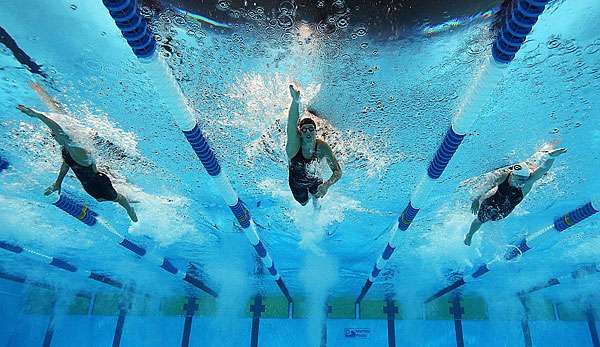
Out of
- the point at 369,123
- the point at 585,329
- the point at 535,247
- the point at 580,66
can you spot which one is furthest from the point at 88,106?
the point at 585,329

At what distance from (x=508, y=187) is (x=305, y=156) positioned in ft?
8.29

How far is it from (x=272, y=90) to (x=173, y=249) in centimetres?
578

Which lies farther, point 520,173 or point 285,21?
point 520,173

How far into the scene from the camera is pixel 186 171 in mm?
5371

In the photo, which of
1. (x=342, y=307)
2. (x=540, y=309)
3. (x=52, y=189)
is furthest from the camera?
(x=342, y=307)

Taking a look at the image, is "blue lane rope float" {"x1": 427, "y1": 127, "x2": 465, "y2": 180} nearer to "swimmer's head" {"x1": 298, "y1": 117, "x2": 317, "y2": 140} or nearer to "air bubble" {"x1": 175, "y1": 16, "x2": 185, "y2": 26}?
"swimmer's head" {"x1": 298, "y1": 117, "x2": 317, "y2": 140}

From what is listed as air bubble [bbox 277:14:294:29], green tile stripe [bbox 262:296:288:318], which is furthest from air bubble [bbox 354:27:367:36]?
green tile stripe [bbox 262:296:288:318]

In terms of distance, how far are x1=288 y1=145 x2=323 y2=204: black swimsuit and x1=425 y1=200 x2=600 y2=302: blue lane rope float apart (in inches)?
141

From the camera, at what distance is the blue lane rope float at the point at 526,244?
5586mm

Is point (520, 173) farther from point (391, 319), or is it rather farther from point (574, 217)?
point (391, 319)

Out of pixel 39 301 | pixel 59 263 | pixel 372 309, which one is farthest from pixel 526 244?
pixel 39 301

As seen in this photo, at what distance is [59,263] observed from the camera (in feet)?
31.0

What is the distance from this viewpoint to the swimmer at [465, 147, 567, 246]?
184 inches

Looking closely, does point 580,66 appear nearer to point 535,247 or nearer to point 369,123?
point 369,123
